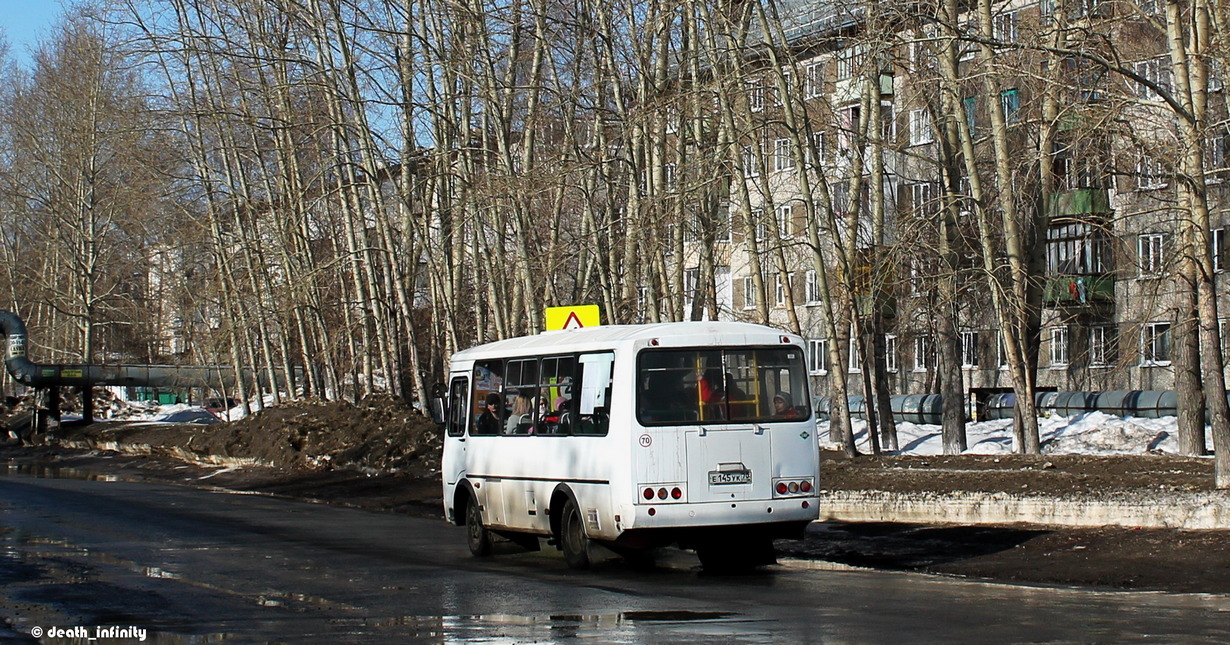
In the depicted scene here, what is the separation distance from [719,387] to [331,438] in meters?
22.9

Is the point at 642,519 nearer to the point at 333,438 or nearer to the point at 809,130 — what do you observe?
the point at 809,130

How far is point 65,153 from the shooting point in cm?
5809

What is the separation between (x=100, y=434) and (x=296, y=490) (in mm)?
23734

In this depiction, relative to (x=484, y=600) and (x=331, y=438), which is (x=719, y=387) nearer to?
(x=484, y=600)

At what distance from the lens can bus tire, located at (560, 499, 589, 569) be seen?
50.2 ft

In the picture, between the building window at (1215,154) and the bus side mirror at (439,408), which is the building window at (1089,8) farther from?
the bus side mirror at (439,408)

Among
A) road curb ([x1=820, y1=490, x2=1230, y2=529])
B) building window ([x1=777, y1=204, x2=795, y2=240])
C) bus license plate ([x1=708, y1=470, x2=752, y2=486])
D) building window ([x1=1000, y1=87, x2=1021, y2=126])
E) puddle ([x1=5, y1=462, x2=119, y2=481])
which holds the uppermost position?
building window ([x1=1000, y1=87, x2=1021, y2=126])

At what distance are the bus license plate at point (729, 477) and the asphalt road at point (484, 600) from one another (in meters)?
0.94

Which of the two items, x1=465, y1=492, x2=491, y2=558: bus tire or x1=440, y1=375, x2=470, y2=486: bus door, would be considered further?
x1=440, y1=375, x2=470, y2=486: bus door

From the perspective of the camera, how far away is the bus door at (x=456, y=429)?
18469 mm

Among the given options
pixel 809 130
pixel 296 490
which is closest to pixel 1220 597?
pixel 809 130

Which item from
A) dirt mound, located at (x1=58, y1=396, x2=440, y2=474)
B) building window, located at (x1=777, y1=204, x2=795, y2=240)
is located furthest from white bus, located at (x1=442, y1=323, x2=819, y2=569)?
dirt mound, located at (x1=58, y1=396, x2=440, y2=474)

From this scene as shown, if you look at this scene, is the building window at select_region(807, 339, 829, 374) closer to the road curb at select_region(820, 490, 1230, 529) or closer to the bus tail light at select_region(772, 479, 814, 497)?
the road curb at select_region(820, 490, 1230, 529)

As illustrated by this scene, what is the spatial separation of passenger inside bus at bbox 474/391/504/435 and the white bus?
135 centimetres
